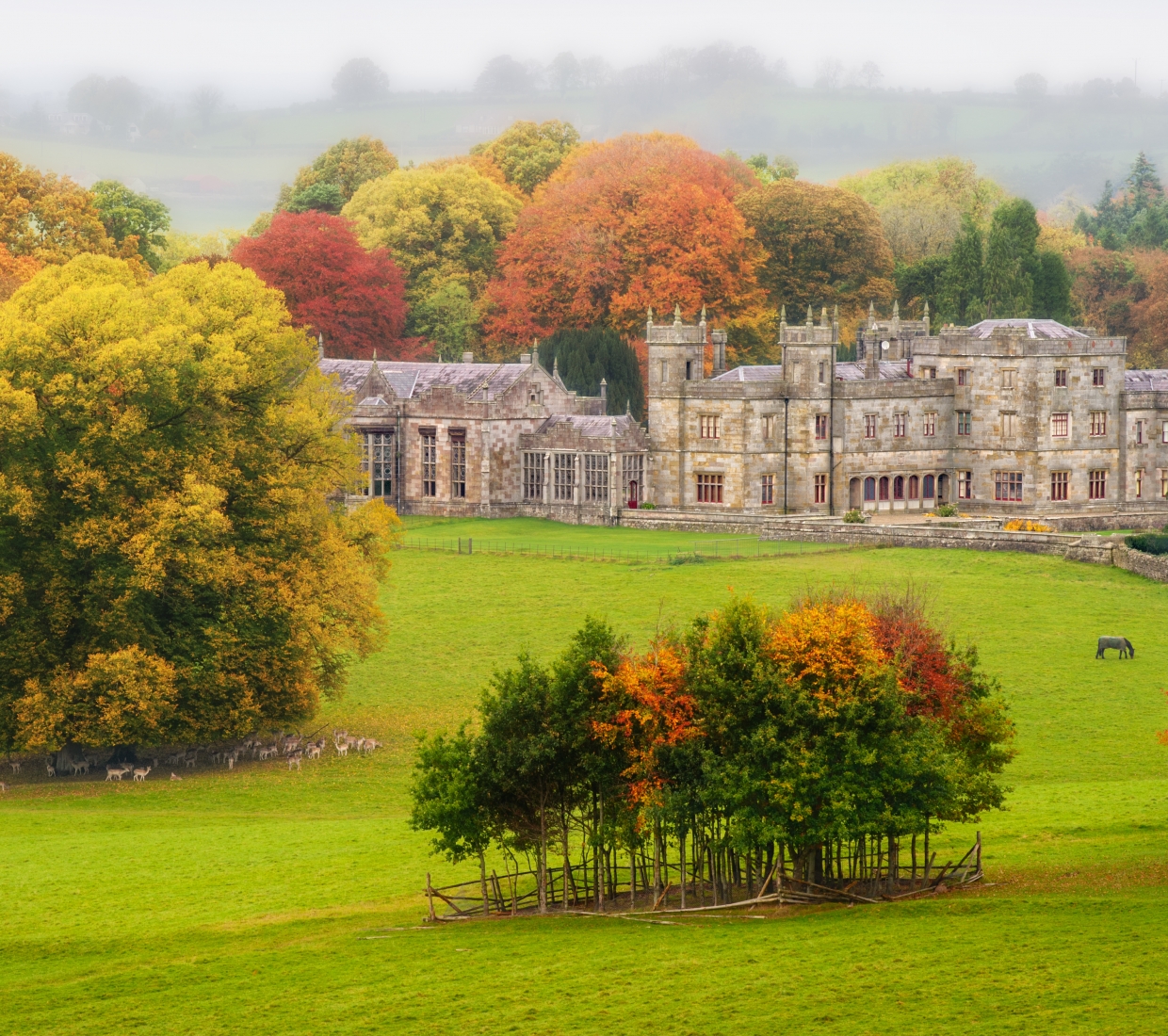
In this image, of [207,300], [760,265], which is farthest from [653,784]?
[760,265]

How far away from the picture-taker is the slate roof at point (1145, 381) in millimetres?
94812

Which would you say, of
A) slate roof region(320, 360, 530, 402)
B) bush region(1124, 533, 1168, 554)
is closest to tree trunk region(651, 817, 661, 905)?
bush region(1124, 533, 1168, 554)

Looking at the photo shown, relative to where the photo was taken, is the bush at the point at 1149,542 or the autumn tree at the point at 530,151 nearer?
the bush at the point at 1149,542

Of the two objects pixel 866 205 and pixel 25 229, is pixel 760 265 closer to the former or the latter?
pixel 866 205

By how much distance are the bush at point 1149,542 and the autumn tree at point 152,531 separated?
A: 3526cm

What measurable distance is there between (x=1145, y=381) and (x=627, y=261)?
115ft

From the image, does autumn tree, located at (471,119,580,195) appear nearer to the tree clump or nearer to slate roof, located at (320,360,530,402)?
slate roof, located at (320,360,530,402)

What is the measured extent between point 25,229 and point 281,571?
72958 millimetres

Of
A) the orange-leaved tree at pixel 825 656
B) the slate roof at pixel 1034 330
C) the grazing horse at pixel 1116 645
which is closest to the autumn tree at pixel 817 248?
the slate roof at pixel 1034 330

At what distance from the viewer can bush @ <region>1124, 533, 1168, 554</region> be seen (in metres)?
79.0

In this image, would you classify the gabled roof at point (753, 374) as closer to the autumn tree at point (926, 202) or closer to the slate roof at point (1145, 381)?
the slate roof at point (1145, 381)

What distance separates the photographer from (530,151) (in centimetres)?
16125

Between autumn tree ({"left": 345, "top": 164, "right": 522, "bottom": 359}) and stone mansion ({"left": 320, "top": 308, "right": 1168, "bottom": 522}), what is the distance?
34.4 meters

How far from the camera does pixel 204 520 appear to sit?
53.7 meters
